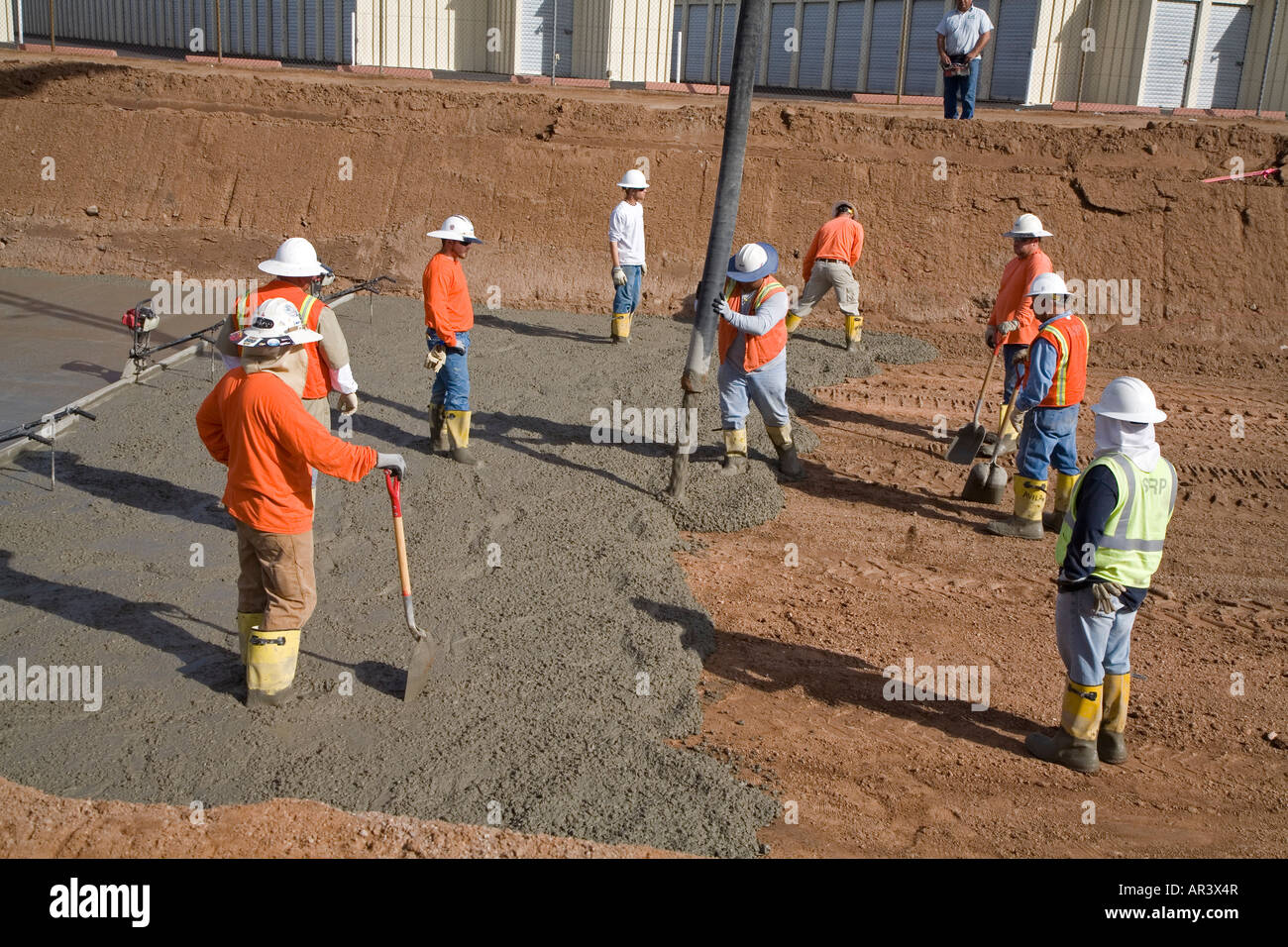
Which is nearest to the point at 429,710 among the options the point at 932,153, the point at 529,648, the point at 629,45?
the point at 529,648

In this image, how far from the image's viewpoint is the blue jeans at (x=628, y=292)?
509 inches

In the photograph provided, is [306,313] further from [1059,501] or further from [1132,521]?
[1059,501]

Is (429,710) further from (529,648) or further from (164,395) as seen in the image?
(164,395)

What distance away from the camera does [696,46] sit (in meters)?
30.3

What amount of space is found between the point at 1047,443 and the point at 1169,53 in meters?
17.0

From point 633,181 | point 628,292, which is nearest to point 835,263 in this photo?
point 628,292

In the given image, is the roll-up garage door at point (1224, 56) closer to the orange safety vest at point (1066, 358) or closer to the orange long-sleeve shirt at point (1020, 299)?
the orange long-sleeve shirt at point (1020, 299)

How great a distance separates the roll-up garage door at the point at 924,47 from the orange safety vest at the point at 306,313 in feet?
68.5

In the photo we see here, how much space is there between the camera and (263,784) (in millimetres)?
5230

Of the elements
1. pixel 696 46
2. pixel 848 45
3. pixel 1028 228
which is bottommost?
pixel 1028 228

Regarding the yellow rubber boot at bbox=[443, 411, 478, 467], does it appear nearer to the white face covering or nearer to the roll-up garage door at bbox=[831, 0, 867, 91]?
the white face covering

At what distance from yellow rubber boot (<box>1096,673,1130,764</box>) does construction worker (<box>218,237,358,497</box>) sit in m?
4.90

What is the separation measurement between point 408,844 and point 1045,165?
14.6 metres

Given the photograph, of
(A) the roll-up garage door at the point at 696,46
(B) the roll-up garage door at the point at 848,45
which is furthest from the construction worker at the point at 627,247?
(A) the roll-up garage door at the point at 696,46
